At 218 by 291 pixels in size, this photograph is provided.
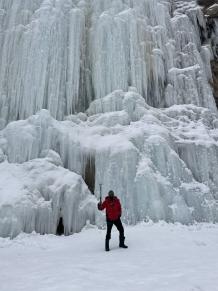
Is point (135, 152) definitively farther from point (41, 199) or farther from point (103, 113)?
point (41, 199)

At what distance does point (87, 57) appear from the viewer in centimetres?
2038

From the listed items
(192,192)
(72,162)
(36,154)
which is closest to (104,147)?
(72,162)

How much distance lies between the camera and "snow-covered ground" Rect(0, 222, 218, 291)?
5.44 meters

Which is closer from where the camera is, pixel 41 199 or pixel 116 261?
pixel 116 261

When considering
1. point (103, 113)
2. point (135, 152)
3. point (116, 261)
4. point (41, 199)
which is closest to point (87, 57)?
point (103, 113)

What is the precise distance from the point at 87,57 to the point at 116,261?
14872 millimetres

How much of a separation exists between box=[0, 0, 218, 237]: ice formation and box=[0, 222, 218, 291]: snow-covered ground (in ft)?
3.99

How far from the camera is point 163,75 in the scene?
20266 mm

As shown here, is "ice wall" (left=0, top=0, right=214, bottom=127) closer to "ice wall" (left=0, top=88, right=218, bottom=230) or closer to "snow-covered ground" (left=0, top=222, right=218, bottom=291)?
"ice wall" (left=0, top=88, right=218, bottom=230)

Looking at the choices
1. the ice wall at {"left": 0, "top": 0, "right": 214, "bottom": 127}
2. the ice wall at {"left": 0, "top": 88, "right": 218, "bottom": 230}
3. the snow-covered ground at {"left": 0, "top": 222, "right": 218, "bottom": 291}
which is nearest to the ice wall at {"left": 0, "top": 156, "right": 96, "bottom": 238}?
the snow-covered ground at {"left": 0, "top": 222, "right": 218, "bottom": 291}

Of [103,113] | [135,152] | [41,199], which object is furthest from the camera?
[103,113]

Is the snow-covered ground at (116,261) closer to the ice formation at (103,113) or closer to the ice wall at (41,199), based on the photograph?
the ice wall at (41,199)

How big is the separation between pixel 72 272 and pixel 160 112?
12808 millimetres

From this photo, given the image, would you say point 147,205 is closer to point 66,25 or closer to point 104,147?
point 104,147
